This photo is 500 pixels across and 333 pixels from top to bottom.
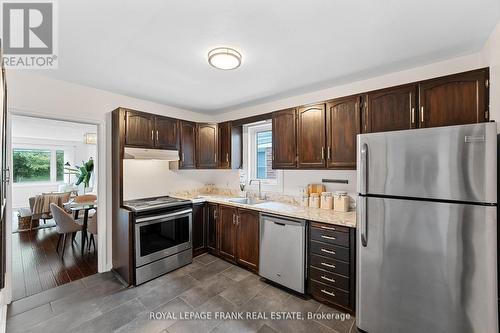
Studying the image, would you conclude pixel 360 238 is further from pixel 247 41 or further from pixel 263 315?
pixel 247 41

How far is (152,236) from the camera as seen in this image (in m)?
2.77

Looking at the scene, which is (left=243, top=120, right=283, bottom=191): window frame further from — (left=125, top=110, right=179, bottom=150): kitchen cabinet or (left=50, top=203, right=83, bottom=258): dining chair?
(left=50, top=203, right=83, bottom=258): dining chair

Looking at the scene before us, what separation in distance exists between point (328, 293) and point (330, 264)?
0.31 m

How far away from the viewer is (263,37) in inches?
67.1

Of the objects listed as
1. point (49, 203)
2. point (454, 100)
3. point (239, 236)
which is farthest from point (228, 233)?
point (49, 203)

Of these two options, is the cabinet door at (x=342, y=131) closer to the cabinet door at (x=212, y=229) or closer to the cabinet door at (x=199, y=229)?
the cabinet door at (x=212, y=229)

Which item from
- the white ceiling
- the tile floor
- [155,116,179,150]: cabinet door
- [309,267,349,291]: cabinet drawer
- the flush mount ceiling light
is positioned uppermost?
the white ceiling

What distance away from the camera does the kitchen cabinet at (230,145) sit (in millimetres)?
3678

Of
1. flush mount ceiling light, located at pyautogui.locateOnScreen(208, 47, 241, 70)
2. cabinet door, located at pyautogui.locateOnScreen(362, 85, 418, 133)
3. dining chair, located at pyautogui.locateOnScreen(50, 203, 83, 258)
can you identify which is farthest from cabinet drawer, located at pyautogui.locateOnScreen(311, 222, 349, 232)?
dining chair, located at pyautogui.locateOnScreen(50, 203, 83, 258)

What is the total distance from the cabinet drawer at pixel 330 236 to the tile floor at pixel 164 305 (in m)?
0.70

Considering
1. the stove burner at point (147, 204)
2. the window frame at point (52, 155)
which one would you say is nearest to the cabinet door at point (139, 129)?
the stove burner at point (147, 204)

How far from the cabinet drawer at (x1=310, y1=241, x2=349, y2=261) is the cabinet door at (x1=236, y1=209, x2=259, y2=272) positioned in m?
0.79

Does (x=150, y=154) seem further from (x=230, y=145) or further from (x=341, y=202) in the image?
(x=341, y=202)

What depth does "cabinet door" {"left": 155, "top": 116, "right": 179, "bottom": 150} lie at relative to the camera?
3106mm
